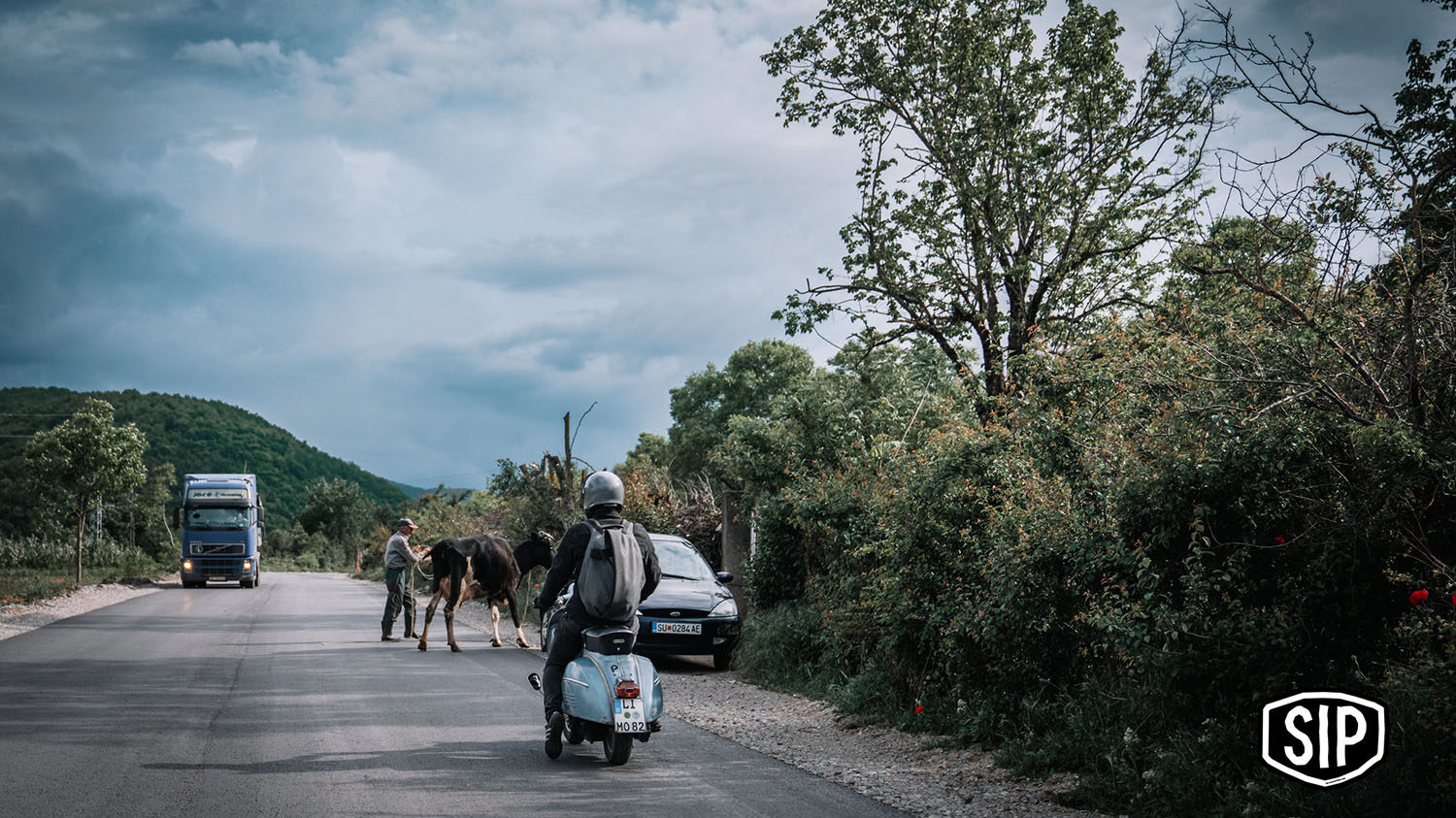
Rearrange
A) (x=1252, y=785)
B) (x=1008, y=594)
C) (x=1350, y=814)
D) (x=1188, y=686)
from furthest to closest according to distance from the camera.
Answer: (x=1008, y=594) < (x=1188, y=686) < (x=1252, y=785) < (x=1350, y=814)

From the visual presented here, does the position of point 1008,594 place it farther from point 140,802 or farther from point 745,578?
point 745,578

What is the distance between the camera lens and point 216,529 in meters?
36.5

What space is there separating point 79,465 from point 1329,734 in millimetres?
42068

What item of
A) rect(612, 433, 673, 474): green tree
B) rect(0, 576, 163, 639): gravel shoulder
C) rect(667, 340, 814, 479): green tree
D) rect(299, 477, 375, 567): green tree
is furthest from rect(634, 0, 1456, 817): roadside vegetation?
rect(299, 477, 375, 567): green tree

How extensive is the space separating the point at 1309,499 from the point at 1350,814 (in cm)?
163

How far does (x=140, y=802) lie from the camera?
604 cm

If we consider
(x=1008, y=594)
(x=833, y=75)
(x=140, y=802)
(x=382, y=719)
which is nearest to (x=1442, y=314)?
(x=1008, y=594)

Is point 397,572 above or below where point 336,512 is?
below

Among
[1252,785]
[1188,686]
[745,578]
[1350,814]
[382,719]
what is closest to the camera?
[1350,814]

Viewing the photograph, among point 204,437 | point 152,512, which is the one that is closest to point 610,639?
point 152,512

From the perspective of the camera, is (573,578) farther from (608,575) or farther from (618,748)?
(618,748)

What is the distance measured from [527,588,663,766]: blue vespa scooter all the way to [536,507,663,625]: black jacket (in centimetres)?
18

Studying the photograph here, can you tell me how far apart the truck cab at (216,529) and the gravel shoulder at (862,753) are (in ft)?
92.3

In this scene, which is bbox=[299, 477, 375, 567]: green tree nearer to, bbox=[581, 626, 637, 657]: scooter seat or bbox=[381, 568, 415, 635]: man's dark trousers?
bbox=[381, 568, 415, 635]: man's dark trousers
